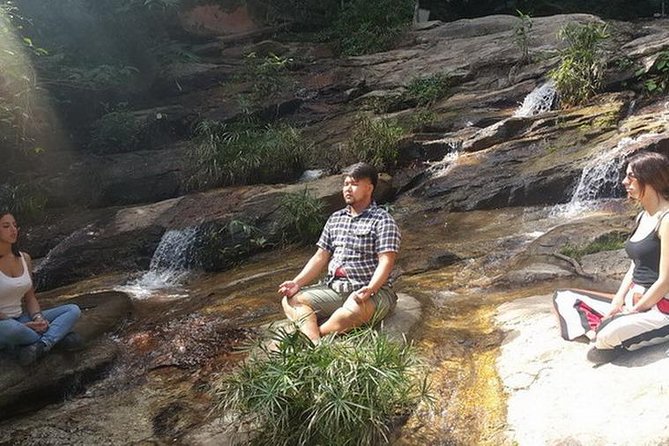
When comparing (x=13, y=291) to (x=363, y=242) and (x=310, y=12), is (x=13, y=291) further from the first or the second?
(x=310, y=12)

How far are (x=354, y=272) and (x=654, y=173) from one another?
1957 mm

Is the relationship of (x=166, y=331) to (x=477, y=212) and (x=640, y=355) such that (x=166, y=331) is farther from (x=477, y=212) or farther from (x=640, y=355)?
(x=477, y=212)

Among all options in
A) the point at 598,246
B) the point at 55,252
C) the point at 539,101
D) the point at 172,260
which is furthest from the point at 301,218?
the point at 539,101

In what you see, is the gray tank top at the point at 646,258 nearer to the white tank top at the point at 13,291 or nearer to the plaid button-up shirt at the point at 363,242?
the plaid button-up shirt at the point at 363,242

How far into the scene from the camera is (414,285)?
219 inches

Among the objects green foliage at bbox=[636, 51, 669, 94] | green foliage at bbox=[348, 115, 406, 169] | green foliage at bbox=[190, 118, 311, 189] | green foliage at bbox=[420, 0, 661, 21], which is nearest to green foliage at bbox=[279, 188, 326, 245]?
green foliage at bbox=[190, 118, 311, 189]

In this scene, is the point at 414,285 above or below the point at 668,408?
below

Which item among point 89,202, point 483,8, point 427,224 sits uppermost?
point 483,8

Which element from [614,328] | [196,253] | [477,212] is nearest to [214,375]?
[614,328]

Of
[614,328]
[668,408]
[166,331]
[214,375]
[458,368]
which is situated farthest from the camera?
[166,331]

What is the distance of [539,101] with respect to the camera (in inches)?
438

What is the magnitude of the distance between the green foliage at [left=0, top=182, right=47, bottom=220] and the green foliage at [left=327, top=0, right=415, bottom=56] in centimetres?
977

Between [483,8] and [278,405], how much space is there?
23058mm

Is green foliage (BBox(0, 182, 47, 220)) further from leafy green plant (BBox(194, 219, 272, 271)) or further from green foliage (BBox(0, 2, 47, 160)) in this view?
leafy green plant (BBox(194, 219, 272, 271))
